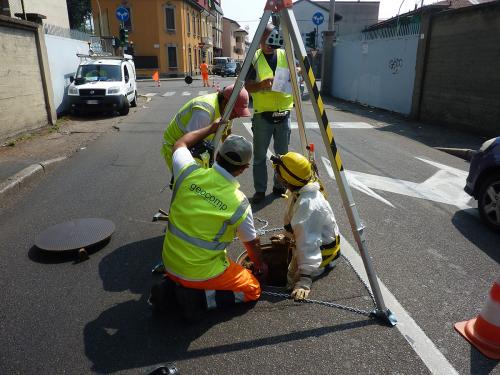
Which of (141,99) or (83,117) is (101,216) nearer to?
(83,117)

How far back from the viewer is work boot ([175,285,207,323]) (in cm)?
278

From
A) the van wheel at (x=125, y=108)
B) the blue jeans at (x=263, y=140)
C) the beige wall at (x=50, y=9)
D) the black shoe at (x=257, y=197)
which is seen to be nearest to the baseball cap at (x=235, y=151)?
the blue jeans at (x=263, y=140)

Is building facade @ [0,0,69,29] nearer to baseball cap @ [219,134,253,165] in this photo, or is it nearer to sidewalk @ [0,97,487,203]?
sidewalk @ [0,97,487,203]

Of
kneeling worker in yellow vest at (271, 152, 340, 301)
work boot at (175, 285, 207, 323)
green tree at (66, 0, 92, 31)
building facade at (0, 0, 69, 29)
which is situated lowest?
work boot at (175, 285, 207, 323)

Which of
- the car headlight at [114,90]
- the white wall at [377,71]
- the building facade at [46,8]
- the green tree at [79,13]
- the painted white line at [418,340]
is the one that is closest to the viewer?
the painted white line at [418,340]

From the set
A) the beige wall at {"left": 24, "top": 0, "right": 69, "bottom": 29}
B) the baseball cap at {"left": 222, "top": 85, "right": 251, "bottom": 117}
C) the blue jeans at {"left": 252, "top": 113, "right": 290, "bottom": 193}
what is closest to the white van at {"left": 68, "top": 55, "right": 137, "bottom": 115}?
the beige wall at {"left": 24, "top": 0, "right": 69, "bottom": 29}

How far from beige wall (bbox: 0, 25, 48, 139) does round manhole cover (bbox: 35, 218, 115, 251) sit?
223 inches

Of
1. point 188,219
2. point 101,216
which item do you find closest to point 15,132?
point 101,216

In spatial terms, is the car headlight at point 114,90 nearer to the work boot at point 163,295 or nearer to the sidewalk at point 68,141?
the sidewalk at point 68,141

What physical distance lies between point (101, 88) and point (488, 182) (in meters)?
12.3

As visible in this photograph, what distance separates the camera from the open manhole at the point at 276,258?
3.57m

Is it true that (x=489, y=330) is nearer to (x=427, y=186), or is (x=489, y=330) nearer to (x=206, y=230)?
(x=206, y=230)

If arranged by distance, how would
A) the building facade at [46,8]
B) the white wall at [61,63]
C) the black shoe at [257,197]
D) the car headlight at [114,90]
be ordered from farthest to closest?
the building facade at [46,8] < the car headlight at [114,90] < the white wall at [61,63] < the black shoe at [257,197]

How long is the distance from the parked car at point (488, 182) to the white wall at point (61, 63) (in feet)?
40.4
